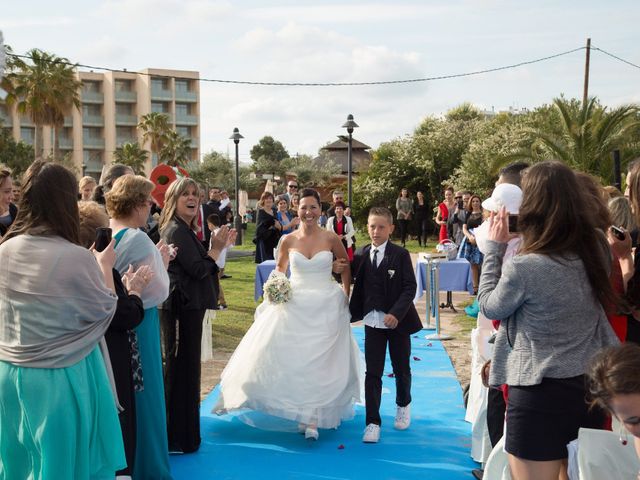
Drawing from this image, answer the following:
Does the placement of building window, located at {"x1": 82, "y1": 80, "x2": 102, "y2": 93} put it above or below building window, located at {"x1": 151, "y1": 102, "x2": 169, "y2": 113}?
above

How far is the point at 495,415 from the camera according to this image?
16.6 feet

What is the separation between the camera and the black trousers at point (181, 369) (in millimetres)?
6164

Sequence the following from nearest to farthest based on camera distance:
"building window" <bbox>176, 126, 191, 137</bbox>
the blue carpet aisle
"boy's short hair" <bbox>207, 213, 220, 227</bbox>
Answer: the blue carpet aisle, "boy's short hair" <bbox>207, 213, 220, 227</bbox>, "building window" <bbox>176, 126, 191, 137</bbox>

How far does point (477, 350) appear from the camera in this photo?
19.0 feet

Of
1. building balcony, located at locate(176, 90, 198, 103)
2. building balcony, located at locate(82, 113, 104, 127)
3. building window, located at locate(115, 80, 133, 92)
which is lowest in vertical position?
building balcony, located at locate(82, 113, 104, 127)

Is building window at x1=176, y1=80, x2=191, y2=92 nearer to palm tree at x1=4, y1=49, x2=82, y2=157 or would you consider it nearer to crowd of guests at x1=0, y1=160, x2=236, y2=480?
palm tree at x1=4, y1=49, x2=82, y2=157

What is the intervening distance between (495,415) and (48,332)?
9.25 feet

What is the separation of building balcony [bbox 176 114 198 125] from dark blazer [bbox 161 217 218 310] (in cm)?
8811

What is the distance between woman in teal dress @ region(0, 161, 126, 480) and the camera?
149 inches

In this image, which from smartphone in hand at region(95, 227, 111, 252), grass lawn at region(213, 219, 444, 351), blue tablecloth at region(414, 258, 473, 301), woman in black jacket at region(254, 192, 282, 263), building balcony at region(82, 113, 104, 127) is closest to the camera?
smartphone in hand at region(95, 227, 111, 252)

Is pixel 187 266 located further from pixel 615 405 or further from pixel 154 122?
pixel 154 122

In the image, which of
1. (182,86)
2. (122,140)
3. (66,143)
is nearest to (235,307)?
(66,143)

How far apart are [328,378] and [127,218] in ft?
8.11

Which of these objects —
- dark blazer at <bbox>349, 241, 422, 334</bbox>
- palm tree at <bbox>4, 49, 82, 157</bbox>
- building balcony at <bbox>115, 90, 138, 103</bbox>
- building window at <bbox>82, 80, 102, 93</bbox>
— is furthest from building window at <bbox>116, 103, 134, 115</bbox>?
dark blazer at <bbox>349, 241, 422, 334</bbox>
